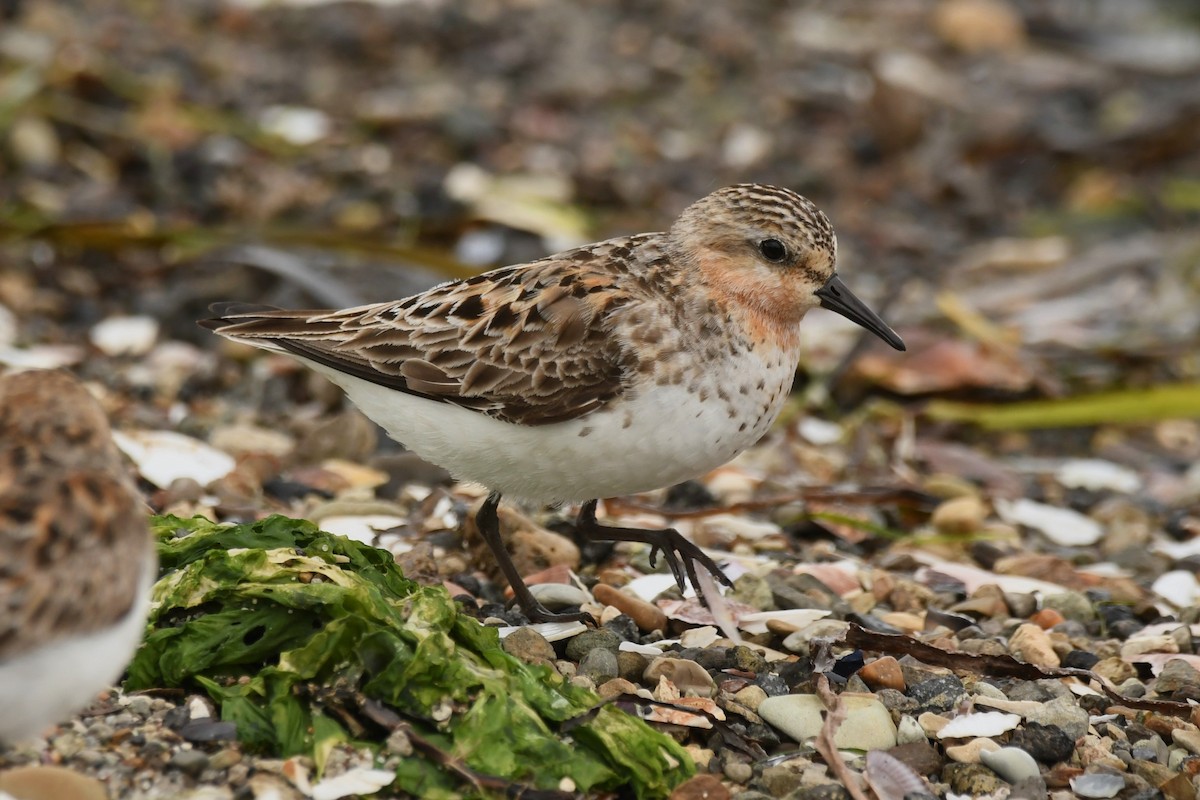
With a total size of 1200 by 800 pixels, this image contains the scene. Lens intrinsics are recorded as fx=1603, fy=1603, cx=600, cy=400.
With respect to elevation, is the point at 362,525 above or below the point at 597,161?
above

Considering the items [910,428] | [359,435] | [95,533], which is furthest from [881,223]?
[95,533]

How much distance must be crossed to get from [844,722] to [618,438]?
4.06 ft

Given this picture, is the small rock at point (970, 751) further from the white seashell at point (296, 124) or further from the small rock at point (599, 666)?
the white seashell at point (296, 124)

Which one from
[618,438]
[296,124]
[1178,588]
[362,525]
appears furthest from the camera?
[296,124]

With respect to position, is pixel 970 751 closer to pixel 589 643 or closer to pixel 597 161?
pixel 589 643

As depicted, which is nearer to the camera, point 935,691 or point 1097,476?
point 935,691

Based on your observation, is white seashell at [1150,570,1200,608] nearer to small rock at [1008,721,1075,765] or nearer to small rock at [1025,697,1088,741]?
small rock at [1025,697,1088,741]

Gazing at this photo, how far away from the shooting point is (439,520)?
6805mm

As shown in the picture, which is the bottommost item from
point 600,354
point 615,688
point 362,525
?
point 362,525

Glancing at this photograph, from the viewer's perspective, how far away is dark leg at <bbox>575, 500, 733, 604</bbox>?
5.88 meters

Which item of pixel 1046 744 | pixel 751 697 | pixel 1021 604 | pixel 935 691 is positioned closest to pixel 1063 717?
pixel 1046 744

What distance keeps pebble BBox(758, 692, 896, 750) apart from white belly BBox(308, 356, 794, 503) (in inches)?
37.0

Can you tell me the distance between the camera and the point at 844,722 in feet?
16.5

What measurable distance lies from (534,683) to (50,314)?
218 inches
